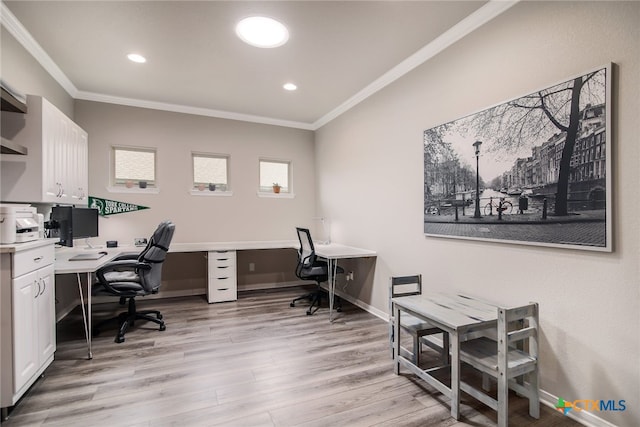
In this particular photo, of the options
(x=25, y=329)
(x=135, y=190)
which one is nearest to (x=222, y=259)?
(x=135, y=190)

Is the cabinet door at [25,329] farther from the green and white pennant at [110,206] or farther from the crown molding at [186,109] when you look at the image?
the crown molding at [186,109]

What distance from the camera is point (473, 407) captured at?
192 cm

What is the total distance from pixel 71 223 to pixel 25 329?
4.68 feet

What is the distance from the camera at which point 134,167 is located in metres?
4.34

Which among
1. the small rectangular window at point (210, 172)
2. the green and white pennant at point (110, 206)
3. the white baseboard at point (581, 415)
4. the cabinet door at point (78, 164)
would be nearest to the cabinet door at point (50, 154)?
the cabinet door at point (78, 164)

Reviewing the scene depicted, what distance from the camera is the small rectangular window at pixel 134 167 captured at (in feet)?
14.0

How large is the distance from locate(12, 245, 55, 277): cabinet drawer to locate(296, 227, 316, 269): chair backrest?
7.61ft

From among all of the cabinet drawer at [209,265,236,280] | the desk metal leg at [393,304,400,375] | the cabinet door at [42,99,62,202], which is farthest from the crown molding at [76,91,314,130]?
the desk metal leg at [393,304,400,375]

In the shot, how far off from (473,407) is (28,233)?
314cm

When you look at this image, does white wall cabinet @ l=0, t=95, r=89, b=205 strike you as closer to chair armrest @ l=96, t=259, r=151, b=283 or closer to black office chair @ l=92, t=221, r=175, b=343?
chair armrest @ l=96, t=259, r=151, b=283

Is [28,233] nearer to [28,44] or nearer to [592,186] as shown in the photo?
[28,44]

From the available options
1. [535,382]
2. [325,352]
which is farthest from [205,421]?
[535,382]

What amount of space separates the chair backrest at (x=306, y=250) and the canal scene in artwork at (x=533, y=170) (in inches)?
58.9

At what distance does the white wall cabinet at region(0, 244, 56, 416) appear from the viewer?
1.79 m
